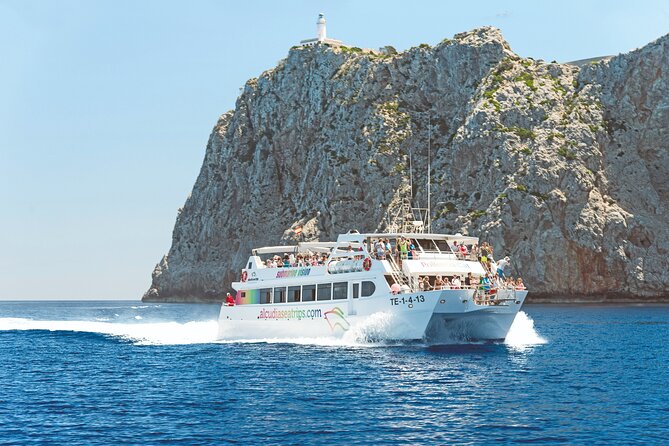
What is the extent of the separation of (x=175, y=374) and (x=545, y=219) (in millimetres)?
89174

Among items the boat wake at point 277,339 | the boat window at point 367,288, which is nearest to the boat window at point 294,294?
the boat wake at point 277,339

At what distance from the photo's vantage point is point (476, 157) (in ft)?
425

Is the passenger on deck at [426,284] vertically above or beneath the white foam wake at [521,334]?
above

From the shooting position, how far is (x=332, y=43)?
163875mm

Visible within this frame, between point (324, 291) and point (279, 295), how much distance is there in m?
4.90

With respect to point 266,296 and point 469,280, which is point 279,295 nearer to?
point 266,296

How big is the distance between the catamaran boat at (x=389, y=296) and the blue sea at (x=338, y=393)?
113 centimetres

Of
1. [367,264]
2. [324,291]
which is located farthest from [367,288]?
[324,291]

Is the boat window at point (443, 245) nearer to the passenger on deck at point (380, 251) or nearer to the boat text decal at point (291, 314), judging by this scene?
the passenger on deck at point (380, 251)

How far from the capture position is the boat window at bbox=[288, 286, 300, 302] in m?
52.2

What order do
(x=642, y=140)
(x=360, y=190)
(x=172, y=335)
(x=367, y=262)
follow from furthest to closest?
(x=360, y=190)
(x=642, y=140)
(x=172, y=335)
(x=367, y=262)

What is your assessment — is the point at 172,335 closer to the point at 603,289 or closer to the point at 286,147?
the point at 603,289

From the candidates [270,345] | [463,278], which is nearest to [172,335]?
[270,345]

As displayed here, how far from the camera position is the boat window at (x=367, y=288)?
1836 inches
